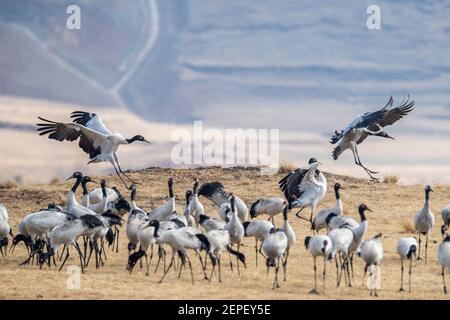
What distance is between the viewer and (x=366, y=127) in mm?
26344

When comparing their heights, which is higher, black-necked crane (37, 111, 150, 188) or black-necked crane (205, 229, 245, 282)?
black-necked crane (37, 111, 150, 188)

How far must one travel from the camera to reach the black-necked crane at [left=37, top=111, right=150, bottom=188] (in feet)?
78.0

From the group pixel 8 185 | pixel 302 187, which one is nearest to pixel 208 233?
pixel 302 187

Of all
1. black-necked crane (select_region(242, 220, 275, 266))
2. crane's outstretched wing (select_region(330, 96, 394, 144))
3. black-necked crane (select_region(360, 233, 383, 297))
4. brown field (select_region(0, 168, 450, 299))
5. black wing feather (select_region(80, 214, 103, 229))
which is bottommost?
brown field (select_region(0, 168, 450, 299))

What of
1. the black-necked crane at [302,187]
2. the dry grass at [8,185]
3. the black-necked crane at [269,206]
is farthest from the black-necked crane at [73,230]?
the dry grass at [8,185]

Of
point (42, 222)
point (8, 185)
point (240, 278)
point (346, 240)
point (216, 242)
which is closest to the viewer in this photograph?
point (346, 240)

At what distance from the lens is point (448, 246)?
Answer: 1675 cm

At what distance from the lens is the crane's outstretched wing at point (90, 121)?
25364 millimetres

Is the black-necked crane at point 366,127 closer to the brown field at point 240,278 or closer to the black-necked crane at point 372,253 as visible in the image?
the brown field at point 240,278

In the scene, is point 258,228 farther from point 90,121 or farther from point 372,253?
point 90,121

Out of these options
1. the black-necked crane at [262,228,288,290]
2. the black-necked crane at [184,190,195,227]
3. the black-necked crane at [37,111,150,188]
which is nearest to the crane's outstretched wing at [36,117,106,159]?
the black-necked crane at [37,111,150,188]

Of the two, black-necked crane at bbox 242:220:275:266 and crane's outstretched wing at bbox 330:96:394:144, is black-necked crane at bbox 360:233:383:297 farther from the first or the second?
crane's outstretched wing at bbox 330:96:394:144

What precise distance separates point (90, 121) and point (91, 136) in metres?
1.16
